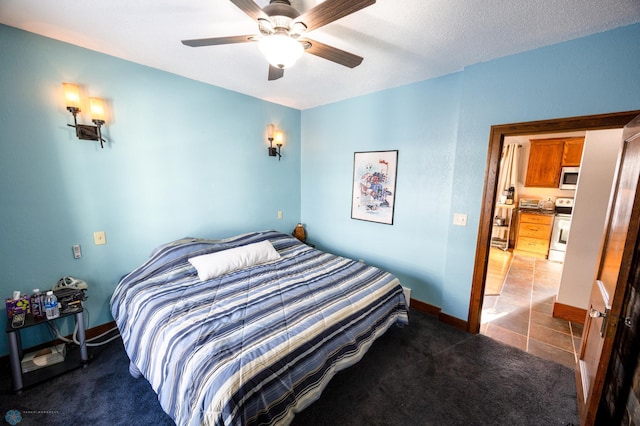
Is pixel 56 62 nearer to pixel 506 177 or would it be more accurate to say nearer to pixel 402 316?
pixel 402 316

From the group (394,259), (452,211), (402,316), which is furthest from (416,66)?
(402,316)

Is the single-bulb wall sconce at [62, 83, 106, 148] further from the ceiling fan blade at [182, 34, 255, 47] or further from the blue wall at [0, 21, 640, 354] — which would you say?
the ceiling fan blade at [182, 34, 255, 47]

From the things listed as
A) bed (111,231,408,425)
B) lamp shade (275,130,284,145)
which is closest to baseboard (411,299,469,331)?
bed (111,231,408,425)

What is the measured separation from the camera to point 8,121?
5.79 feet

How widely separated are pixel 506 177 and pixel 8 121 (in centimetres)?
731

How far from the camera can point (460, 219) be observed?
243 centimetres

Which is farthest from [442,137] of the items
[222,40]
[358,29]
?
[222,40]

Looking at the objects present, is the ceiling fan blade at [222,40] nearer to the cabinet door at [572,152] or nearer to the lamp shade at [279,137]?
the lamp shade at [279,137]

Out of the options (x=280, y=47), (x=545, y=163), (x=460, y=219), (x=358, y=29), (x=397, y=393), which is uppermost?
(x=358, y=29)

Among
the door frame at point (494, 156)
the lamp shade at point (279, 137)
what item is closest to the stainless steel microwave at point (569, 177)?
the door frame at point (494, 156)

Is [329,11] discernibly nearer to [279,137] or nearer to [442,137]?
[442,137]

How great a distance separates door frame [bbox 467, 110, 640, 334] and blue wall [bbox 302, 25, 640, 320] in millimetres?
47

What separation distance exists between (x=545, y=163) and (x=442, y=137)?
4.01 meters

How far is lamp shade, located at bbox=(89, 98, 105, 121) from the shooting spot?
1988 mm
